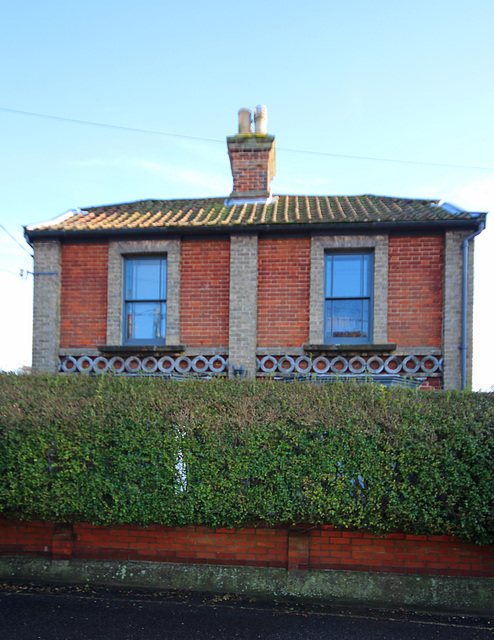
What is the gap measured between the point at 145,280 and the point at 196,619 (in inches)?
278

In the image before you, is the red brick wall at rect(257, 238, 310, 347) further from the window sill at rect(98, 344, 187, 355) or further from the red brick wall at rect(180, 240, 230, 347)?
the window sill at rect(98, 344, 187, 355)

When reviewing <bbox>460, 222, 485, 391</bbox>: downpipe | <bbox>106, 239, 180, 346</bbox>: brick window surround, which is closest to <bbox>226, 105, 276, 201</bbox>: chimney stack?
<bbox>106, 239, 180, 346</bbox>: brick window surround

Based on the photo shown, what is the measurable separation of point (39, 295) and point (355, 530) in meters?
8.02

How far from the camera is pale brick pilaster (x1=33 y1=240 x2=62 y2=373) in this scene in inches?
412

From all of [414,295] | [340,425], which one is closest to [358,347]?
[414,295]

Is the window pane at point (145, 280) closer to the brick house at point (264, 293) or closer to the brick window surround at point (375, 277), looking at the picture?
the brick house at point (264, 293)

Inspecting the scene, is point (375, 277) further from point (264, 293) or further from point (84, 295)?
point (84, 295)

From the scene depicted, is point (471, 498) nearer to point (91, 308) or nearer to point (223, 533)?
point (223, 533)

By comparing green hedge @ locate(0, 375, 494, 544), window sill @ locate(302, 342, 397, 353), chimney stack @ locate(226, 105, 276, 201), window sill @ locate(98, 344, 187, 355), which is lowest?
green hedge @ locate(0, 375, 494, 544)

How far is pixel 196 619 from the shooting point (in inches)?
214

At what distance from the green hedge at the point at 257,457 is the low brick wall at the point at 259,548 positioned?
34 cm

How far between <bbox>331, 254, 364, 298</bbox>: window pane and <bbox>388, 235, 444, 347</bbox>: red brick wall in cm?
63

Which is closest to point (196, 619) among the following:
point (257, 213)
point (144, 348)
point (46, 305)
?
point (144, 348)

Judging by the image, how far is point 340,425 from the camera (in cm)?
597
